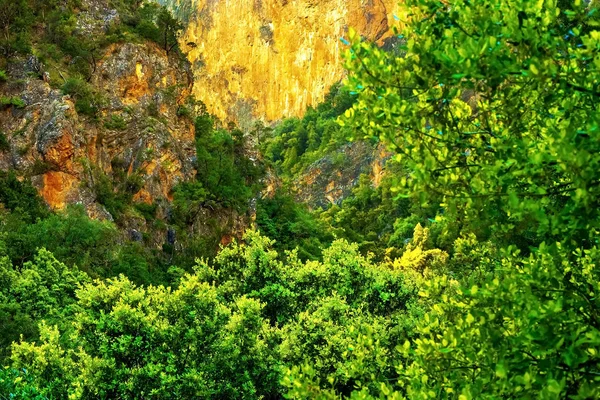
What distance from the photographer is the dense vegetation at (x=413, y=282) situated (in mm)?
4016

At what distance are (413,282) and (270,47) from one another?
91.7m

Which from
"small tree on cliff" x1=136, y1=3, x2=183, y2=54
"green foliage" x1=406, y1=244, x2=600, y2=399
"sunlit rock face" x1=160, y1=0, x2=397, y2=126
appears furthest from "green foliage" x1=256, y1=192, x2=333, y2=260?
"sunlit rock face" x1=160, y1=0, x2=397, y2=126

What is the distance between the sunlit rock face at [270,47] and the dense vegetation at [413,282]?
72.8 metres

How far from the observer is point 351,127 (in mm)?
5180

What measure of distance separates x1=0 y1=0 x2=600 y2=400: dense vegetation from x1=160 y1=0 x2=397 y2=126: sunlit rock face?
72.8 metres

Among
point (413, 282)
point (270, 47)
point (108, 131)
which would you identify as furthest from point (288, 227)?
point (270, 47)

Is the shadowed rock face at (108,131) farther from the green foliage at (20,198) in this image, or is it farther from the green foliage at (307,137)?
the green foliage at (307,137)

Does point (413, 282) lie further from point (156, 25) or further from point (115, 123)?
point (156, 25)

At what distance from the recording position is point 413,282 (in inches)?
908

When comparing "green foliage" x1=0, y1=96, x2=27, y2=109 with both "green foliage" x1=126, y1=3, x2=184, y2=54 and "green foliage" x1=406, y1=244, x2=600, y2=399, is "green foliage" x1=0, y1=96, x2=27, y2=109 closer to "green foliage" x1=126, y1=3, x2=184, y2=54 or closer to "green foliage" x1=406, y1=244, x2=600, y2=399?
"green foliage" x1=126, y1=3, x2=184, y2=54

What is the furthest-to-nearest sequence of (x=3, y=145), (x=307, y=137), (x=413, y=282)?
(x=307, y=137)
(x=3, y=145)
(x=413, y=282)

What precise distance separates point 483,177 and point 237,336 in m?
10.5

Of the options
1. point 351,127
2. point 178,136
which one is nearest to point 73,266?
point 178,136

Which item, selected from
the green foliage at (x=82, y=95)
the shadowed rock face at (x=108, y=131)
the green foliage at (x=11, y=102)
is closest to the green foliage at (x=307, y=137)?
the shadowed rock face at (x=108, y=131)
